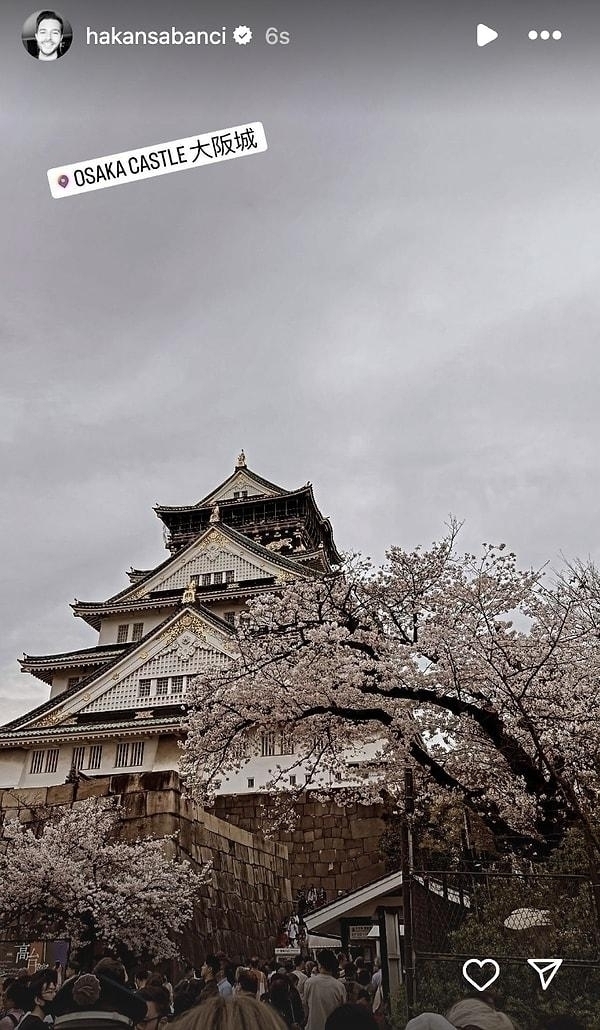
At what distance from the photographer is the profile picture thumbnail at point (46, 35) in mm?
2371

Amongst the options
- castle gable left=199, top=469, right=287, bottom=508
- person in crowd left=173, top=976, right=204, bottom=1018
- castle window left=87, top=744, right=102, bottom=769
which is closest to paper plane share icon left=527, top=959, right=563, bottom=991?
A: person in crowd left=173, top=976, right=204, bottom=1018

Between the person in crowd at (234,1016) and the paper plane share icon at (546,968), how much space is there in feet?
6.60

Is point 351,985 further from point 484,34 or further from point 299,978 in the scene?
point 484,34

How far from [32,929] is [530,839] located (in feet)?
21.4

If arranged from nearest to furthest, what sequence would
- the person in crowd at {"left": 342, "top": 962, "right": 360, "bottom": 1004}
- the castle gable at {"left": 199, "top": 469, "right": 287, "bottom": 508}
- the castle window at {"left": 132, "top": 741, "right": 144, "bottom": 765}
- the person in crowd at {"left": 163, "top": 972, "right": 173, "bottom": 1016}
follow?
the person in crowd at {"left": 342, "top": 962, "right": 360, "bottom": 1004}
the person in crowd at {"left": 163, "top": 972, "right": 173, "bottom": 1016}
the castle window at {"left": 132, "top": 741, "right": 144, "bottom": 765}
the castle gable at {"left": 199, "top": 469, "right": 287, "bottom": 508}

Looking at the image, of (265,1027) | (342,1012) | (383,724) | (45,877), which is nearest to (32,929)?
(45,877)

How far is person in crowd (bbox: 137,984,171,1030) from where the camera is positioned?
4305 millimetres

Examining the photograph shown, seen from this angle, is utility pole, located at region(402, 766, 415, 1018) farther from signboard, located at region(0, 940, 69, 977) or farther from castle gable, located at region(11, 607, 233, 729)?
castle gable, located at region(11, 607, 233, 729)

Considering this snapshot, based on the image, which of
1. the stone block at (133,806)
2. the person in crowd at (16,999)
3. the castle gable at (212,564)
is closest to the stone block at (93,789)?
the stone block at (133,806)

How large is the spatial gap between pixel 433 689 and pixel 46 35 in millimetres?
6377

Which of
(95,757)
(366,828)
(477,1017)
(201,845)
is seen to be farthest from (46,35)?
(95,757)

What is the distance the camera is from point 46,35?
238cm

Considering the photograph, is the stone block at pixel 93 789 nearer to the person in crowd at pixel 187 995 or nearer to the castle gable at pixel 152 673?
the person in crowd at pixel 187 995

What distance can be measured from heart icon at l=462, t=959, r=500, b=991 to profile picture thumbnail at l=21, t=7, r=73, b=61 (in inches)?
178
